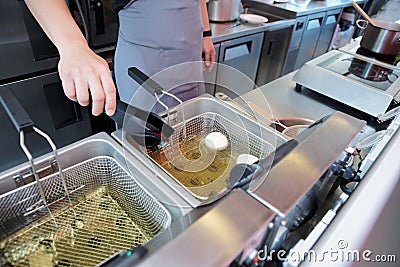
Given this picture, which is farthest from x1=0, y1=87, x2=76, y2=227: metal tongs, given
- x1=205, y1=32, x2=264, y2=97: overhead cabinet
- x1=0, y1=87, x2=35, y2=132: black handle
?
x1=205, y1=32, x2=264, y2=97: overhead cabinet

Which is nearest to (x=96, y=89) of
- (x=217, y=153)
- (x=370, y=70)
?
(x=217, y=153)

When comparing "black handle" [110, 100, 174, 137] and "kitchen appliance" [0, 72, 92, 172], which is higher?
"black handle" [110, 100, 174, 137]

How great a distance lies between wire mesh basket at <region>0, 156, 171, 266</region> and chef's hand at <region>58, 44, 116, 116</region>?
0.44 ft

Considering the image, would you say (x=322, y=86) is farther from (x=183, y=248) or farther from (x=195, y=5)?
(x=183, y=248)

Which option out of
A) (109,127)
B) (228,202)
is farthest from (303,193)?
(109,127)

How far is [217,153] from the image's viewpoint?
60 centimetres

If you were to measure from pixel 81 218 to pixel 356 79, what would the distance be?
94 centimetres

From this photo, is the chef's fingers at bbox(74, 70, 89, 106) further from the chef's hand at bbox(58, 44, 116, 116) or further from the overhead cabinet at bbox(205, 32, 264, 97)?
the overhead cabinet at bbox(205, 32, 264, 97)

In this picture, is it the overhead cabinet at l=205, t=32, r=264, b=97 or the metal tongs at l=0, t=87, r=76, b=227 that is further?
the overhead cabinet at l=205, t=32, r=264, b=97

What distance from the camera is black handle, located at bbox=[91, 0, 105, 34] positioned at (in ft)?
4.18

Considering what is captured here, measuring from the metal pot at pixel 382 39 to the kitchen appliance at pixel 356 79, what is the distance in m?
0.04

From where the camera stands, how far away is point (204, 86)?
0.68 meters

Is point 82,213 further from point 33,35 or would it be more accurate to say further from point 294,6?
point 294,6

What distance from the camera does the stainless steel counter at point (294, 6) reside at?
2160 mm
